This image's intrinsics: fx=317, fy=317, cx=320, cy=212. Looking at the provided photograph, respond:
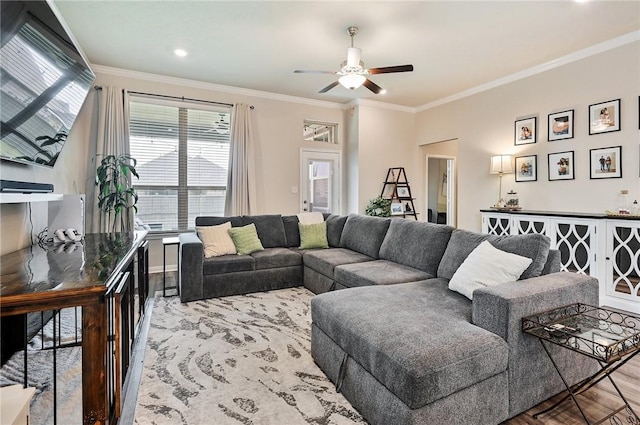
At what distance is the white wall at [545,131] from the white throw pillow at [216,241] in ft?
12.9

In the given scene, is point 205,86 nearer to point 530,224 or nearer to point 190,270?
point 190,270

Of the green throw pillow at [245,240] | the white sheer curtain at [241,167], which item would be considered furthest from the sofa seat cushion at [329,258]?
the white sheer curtain at [241,167]

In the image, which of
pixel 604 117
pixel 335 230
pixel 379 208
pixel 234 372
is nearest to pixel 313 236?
pixel 335 230

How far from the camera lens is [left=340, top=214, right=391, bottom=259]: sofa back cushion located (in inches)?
141

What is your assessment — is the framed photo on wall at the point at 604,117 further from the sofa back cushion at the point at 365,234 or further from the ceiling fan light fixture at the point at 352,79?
the ceiling fan light fixture at the point at 352,79

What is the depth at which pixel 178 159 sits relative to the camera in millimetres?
4992

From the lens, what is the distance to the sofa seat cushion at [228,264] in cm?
347

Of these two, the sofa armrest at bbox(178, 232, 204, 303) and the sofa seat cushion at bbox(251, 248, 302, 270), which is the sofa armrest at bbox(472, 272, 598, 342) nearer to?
the sofa seat cushion at bbox(251, 248, 302, 270)

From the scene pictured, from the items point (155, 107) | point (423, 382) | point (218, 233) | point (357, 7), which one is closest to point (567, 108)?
point (357, 7)

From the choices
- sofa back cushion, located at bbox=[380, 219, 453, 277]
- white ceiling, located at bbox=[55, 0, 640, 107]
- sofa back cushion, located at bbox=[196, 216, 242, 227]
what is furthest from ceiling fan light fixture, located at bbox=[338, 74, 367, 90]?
sofa back cushion, located at bbox=[196, 216, 242, 227]

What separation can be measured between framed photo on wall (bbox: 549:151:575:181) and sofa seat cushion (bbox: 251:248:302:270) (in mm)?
3476

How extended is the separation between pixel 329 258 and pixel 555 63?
3868mm

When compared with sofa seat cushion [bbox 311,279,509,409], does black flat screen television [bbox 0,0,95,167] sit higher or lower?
higher

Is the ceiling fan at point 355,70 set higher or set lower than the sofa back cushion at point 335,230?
higher
